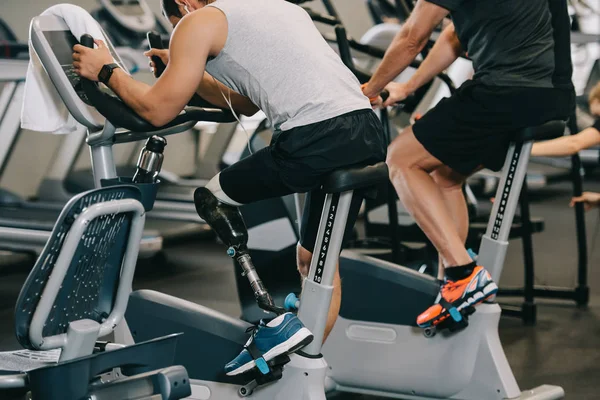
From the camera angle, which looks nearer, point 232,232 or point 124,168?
point 232,232

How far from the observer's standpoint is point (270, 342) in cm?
225

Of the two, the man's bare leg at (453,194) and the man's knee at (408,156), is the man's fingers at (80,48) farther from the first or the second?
the man's bare leg at (453,194)

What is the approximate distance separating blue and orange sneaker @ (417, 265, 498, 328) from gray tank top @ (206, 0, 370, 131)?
33.3 inches

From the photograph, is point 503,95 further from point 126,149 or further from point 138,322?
point 126,149

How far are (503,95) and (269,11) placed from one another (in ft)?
2.96

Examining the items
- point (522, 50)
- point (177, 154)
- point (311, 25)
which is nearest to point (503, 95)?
point (522, 50)

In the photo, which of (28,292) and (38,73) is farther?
(38,73)

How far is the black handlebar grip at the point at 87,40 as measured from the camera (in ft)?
6.57

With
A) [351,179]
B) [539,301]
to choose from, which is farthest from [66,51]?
[539,301]

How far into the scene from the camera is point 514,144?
9.18 feet

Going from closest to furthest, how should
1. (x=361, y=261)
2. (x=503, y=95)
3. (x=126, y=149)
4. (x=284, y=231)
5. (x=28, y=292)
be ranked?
1. (x=28, y=292)
2. (x=503, y=95)
3. (x=361, y=261)
4. (x=284, y=231)
5. (x=126, y=149)

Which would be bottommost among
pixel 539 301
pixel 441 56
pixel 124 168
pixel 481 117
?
pixel 124 168

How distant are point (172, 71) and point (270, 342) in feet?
2.53

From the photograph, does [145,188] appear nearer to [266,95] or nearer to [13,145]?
[266,95]
